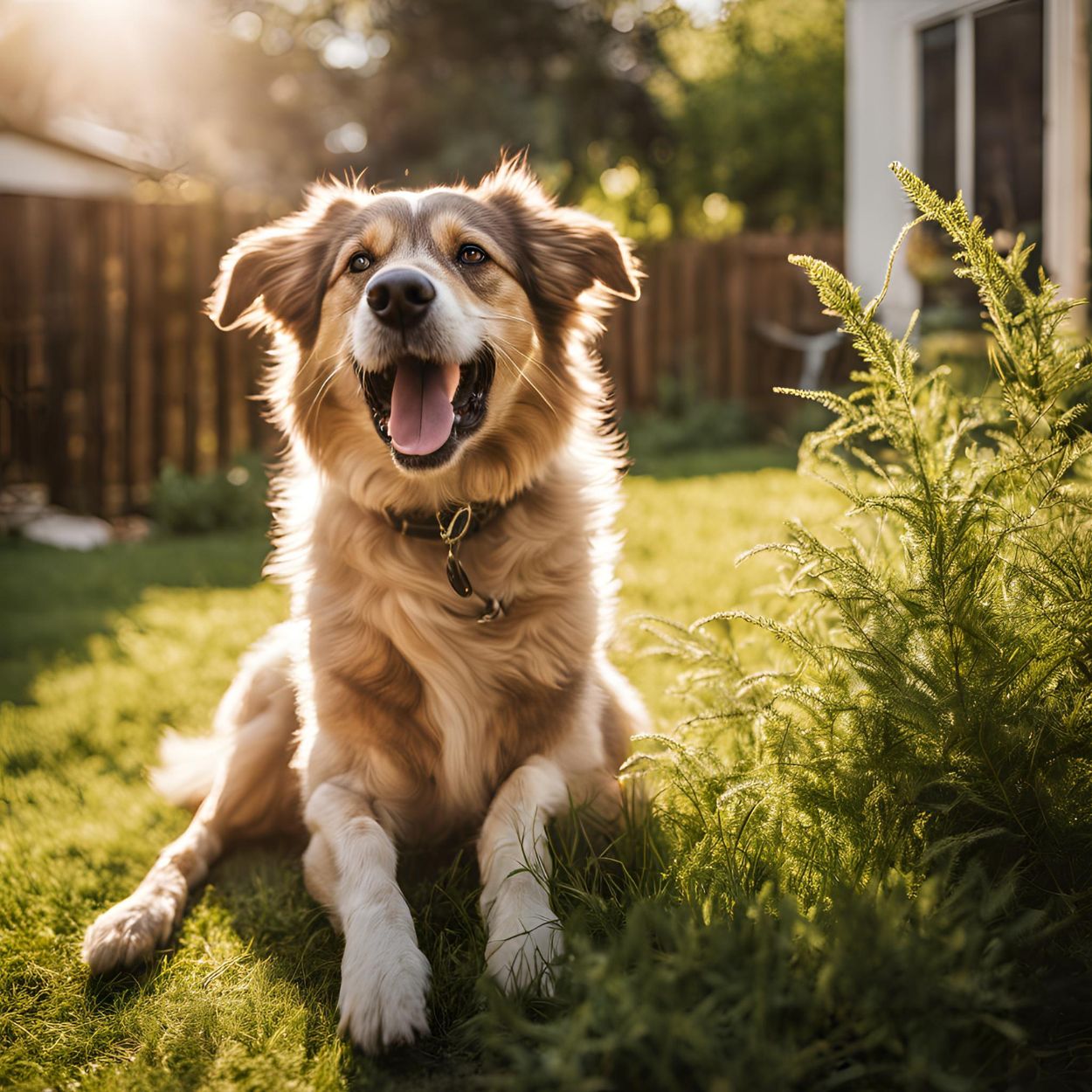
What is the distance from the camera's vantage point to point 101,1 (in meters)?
22.2

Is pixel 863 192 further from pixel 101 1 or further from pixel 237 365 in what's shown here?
pixel 101 1

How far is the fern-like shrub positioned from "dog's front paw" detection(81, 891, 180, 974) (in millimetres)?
1020

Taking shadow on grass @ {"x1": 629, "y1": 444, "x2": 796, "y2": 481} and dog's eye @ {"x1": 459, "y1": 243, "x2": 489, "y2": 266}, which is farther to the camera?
shadow on grass @ {"x1": 629, "y1": 444, "x2": 796, "y2": 481}

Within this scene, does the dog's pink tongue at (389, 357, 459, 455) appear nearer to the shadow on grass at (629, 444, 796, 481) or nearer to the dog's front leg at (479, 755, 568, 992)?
the dog's front leg at (479, 755, 568, 992)

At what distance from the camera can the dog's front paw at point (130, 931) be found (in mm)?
2158

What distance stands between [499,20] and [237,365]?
17605 mm

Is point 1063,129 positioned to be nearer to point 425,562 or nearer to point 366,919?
point 425,562

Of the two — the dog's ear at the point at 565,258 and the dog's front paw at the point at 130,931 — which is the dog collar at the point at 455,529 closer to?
the dog's ear at the point at 565,258

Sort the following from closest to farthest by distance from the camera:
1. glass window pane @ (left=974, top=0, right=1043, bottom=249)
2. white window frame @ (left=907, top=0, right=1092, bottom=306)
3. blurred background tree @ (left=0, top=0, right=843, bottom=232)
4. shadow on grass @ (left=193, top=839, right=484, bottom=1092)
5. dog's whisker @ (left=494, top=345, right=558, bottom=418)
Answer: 1. shadow on grass @ (left=193, top=839, right=484, bottom=1092)
2. dog's whisker @ (left=494, top=345, right=558, bottom=418)
3. white window frame @ (left=907, top=0, right=1092, bottom=306)
4. glass window pane @ (left=974, top=0, right=1043, bottom=249)
5. blurred background tree @ (left=0, top=0, right=843, bottom=232)

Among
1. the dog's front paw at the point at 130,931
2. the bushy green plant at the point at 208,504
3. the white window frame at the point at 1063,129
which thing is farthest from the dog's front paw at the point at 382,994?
the bushy green plant at the point at 208,504

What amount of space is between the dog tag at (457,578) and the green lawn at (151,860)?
2.16 feet

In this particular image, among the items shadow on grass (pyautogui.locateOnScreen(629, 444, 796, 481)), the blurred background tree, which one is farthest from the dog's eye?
the blurred background tree

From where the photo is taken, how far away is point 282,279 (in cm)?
287

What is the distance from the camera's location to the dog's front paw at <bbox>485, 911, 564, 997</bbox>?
5.95ft
